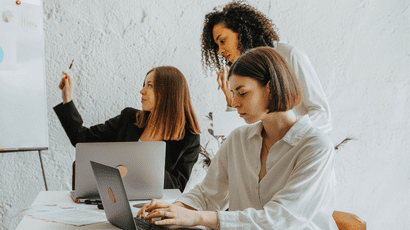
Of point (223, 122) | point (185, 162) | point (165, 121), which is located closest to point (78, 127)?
point (165, 121)

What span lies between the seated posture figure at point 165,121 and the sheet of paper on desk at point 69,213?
0.89m

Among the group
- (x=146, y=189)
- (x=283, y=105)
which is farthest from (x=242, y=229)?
(x=146, y=189)

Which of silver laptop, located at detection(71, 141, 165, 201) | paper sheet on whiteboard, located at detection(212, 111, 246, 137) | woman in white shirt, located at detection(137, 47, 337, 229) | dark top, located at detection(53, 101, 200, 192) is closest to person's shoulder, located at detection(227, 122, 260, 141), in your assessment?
woman in white shirt, located at detection(137, 47, 337, 229)

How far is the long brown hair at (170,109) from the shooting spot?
7.16 ft

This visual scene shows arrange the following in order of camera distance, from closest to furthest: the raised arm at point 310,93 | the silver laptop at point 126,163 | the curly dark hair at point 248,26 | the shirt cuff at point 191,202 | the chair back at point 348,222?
the chair back at point 348,222, the shirt cuff at point 191,202, the silver laptop at point 126,163, the raised arm at point 310,93, the curly dark hair at point 248,26

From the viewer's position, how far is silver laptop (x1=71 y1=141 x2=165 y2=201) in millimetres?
1270

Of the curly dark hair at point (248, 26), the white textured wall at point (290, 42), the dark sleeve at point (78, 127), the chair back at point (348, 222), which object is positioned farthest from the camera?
the white textured wall at point (290, 42)

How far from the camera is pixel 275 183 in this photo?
1021 mm

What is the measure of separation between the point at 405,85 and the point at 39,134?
9.72 ft

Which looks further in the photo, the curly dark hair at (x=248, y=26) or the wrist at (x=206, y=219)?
the curly dark hair at (x=248, y=26)

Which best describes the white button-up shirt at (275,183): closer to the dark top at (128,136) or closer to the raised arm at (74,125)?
the dark top at (128,136)

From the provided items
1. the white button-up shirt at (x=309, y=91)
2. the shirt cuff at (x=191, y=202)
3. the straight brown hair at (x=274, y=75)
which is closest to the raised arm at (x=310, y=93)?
the white button-up shirt at (x=309, y=91)

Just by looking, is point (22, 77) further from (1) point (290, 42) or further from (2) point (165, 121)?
(1) point (290, 42)

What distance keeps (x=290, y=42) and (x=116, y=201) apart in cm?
243
